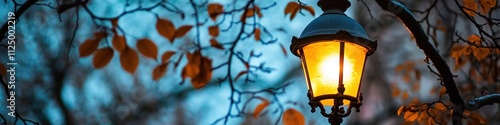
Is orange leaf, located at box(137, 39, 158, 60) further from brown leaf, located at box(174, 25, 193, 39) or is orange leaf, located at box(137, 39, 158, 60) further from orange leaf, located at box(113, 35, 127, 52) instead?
brown leaf, located at box(174, 25, 193, 39)

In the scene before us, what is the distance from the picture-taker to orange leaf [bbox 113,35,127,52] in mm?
2381

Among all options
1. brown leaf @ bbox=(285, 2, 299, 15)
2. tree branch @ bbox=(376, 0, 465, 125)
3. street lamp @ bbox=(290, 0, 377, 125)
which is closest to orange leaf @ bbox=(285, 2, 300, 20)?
brown leaf @ bbox=(285, 2, 299, 15)

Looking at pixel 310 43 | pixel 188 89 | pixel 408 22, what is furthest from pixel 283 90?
pixel 188 89

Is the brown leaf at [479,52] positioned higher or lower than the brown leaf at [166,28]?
higher

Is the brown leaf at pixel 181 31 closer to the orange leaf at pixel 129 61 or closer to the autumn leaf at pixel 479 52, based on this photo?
the orange leaf at pixel 129 61

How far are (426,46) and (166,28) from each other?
151 cm

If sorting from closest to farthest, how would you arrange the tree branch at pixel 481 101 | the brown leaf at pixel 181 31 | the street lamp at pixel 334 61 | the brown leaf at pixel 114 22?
the brown leaf at pixel 114 22, the brown leaf at pixel 181 31, the street lamp at pixel 334 61, the tree branch at pixel 481 101

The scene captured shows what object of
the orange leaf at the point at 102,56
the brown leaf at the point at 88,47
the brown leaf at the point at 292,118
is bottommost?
the brown leaf at the point at 292,118

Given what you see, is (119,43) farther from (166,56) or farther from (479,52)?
(479,52)

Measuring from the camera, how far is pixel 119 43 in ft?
7.90

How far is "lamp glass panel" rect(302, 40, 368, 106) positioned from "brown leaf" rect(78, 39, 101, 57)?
4.18ft

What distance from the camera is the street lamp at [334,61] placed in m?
3.32

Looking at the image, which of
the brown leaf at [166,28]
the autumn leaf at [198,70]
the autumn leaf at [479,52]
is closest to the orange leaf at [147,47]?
the brown leaf at [166,28]

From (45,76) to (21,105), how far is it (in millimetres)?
737
